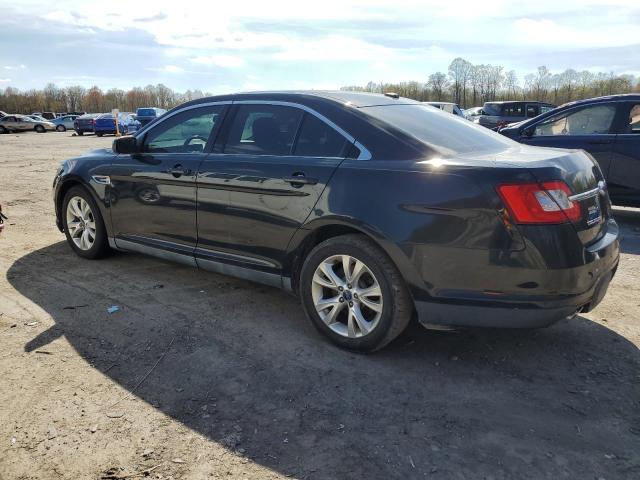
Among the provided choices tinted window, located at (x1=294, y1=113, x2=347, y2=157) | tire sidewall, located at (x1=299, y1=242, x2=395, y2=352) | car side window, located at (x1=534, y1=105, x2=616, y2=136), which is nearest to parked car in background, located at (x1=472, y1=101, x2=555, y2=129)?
car side window, located at (x1=534, y1=105, x2=616, y2=136)

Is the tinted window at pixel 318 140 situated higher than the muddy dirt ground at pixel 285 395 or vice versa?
the tinted window at pixel 318 140

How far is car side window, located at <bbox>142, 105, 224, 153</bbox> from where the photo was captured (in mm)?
4445

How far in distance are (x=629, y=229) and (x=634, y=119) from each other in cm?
140

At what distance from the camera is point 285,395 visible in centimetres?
307

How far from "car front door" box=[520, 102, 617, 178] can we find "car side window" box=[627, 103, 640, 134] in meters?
0.19

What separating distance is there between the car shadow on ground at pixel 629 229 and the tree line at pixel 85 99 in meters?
84.6

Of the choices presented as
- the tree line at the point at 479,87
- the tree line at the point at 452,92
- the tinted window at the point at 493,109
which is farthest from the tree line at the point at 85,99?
the tinted window at the point at 493,109

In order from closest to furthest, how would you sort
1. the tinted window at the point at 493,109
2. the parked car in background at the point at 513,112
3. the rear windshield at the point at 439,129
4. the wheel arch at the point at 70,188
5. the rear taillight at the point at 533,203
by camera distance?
the rear taillight at the point at 533,203
the rear windshield at the point at 439,129
the wheel arch at the point at 70,188
the parked car in background at the point at 513,112
the tinted window at the point at 493,109

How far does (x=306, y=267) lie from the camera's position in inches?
144

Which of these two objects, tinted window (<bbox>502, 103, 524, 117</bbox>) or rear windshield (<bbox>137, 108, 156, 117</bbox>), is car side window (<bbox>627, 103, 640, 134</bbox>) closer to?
tinted window (<bbox>502, 103, 524, 117</bbox>)

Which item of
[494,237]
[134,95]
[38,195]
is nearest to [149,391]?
[494,237]

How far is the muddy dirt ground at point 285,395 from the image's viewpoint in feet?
8.25

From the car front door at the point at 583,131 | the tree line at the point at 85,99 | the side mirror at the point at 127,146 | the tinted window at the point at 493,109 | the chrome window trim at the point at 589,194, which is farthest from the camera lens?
the tree line at the point at 85,99

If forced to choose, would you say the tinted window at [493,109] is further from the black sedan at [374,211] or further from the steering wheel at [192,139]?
the steering wheel at [192,139]
